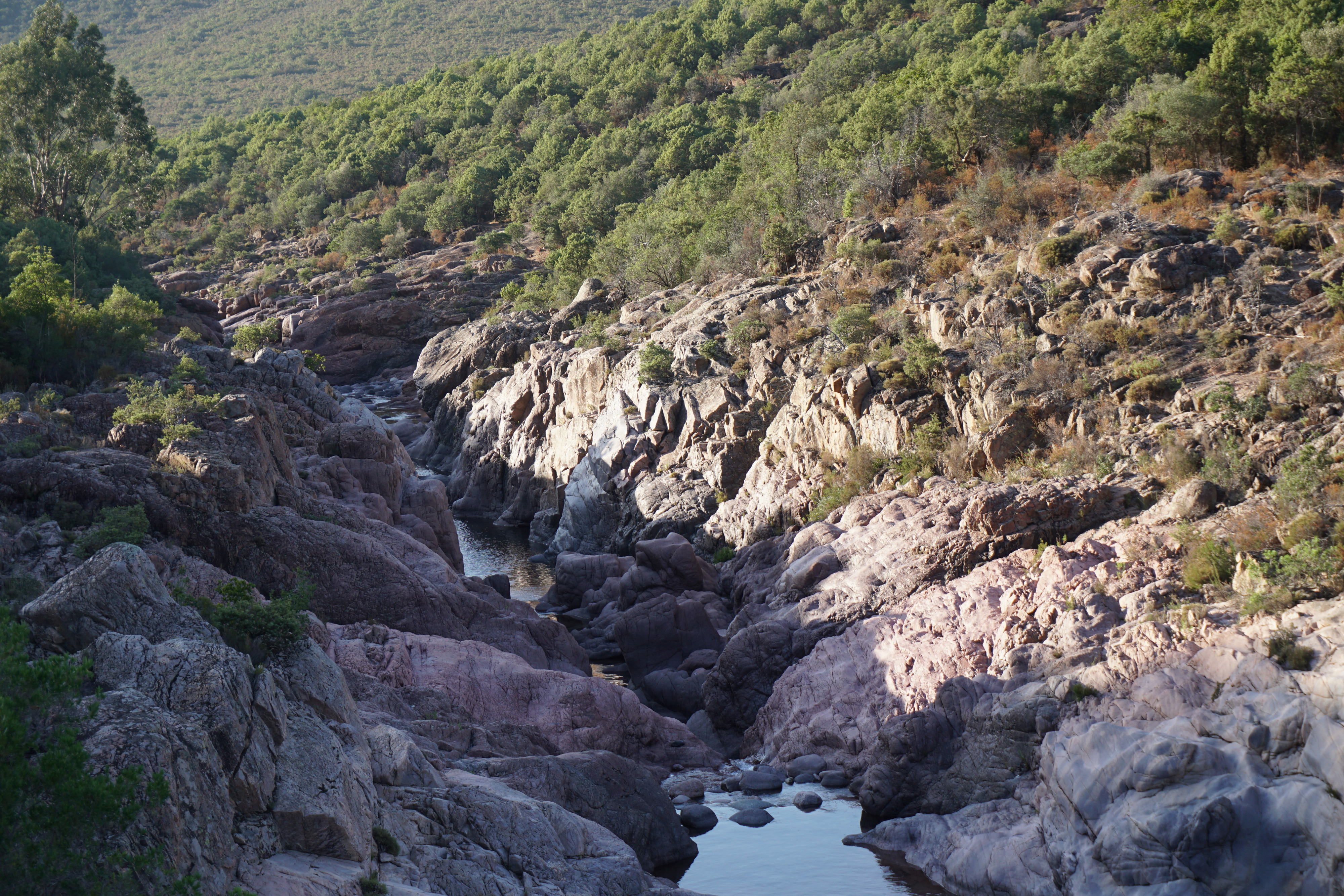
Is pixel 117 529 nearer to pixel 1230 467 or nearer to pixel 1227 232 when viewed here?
pixel 1230 467

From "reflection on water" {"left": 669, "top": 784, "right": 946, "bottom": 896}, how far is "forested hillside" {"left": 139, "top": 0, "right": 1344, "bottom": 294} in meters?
23.5

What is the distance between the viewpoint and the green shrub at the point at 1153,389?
2455 centimetres

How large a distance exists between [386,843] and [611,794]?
17.6 feet

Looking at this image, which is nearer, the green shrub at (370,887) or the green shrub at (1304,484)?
the green shrub at (370,887)

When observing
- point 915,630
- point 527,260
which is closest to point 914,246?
point 915,630

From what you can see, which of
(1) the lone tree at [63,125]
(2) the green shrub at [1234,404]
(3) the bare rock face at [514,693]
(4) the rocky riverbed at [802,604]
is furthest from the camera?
(1) the lone tree at [63,125]

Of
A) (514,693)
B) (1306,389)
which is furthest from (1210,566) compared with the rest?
(514,693)

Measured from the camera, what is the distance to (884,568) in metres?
23.5

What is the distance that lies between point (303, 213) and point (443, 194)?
47.3ft

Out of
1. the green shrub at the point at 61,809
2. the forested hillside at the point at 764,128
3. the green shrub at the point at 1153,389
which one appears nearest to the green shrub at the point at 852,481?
the green shrub at the point at 1153,389

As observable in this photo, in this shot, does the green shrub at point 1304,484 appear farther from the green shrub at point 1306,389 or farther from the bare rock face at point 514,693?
the bare rock face at point 514,693

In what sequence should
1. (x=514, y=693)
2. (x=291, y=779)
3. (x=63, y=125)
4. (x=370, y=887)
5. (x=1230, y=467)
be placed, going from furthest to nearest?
(x=63, y=125) < (x=1230, y=467) < (x=514, y=693) < (x=291, y=779) < (x=370, y=887)

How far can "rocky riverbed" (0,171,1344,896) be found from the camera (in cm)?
1162

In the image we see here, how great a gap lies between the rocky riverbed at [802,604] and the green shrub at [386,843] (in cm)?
24
